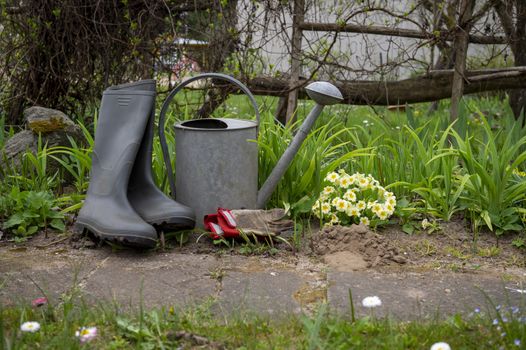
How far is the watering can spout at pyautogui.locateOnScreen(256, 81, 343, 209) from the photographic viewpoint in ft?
7.55

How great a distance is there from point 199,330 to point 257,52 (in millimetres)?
2336

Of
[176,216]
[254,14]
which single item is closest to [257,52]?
[254,14]

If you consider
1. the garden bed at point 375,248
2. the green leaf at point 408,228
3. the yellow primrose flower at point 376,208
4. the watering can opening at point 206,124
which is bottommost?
the garden bed at point 375,248

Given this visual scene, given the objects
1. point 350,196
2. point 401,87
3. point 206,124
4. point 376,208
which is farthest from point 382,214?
point 401,87

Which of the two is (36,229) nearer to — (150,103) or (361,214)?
(150,103)

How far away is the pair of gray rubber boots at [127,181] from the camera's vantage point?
2164 mm

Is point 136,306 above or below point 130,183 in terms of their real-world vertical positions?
below

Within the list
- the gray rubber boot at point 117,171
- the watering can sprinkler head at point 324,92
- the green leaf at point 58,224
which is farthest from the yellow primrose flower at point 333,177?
the green leaf at point 58,224

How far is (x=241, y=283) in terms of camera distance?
197 cm

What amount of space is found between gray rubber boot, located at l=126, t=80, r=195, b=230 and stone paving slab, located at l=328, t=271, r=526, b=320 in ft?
1.89

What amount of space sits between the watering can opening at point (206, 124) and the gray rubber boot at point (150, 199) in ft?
0.61

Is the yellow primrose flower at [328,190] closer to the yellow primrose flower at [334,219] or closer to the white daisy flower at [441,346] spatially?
the yellow primrose flower at [334,219]

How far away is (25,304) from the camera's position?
5.69 feet

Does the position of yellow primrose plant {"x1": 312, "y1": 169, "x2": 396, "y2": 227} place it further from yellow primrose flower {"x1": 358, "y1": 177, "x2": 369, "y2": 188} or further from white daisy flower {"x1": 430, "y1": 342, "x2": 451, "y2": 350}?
white daisy flower {"x1": 430, "y1": 342, "x2": 451, "y2": 350}
